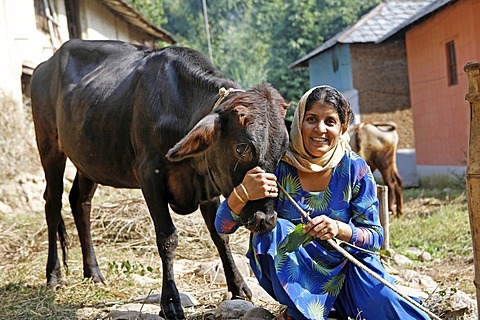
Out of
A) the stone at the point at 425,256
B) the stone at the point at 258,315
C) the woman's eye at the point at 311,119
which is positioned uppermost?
the woman's eye at the point at 311,119

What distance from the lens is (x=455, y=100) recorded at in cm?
1446

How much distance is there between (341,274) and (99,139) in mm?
2334

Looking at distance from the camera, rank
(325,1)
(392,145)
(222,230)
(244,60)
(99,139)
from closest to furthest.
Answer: (222,230) → (99,139) → (392,145) → (325,1) → (244,60)

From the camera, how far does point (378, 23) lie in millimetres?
20234

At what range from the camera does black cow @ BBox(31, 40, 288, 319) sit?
3.58 meters

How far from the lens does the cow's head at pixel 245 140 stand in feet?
11.2

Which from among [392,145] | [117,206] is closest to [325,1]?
[392,145]

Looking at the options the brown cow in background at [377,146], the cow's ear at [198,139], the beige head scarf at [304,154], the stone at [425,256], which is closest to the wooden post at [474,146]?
the beige head scarf at [304,154]

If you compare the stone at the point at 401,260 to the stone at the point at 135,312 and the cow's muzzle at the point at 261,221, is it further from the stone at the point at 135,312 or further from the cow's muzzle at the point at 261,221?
the cow's muzzle at the point at 261,221

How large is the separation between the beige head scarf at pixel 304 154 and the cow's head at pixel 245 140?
2.6 inches

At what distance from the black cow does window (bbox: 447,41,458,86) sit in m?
10.9

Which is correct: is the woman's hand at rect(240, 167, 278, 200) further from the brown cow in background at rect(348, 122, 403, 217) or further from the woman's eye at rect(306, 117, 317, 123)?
the brown cow in background at rect(348, 122, 403, 217)

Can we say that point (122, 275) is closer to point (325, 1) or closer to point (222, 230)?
point (222, 230)

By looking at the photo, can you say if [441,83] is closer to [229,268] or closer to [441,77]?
[441,77]
